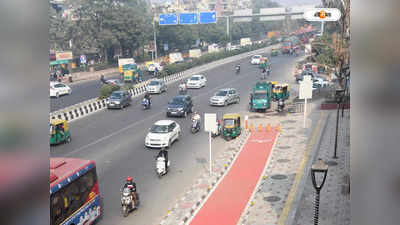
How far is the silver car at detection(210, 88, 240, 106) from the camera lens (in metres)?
31.1

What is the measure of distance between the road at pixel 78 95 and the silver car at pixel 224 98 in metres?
11.4

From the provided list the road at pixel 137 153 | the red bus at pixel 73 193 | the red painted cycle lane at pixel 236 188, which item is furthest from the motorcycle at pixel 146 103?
the red bus at pixel 73 193

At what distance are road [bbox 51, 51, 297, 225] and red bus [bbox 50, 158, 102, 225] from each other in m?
1.12

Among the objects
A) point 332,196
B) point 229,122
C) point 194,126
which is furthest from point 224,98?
point 332,196

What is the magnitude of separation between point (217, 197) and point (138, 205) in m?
2.63

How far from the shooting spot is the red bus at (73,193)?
9992mm

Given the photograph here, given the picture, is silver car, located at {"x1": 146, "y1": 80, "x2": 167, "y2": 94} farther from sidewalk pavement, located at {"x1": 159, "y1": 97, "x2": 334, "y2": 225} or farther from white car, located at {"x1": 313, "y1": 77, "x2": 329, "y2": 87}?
sidewalk pavement, located at {"x1": 159, "y1": 97, "x2": 334, "y2": 225}

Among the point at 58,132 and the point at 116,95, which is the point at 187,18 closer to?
the point at 116,95

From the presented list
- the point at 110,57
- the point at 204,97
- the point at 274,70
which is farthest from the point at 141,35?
the point at 204,97

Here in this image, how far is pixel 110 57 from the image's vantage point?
70812 mm

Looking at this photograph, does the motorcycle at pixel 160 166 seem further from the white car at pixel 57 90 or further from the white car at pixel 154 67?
the white car at pixel 154 67

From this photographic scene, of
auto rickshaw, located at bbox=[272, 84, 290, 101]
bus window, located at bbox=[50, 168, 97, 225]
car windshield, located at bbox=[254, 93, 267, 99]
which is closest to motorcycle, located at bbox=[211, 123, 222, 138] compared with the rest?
car windshield, located at bbox=[254, 93, 267, 99]

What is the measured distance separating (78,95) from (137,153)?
67.4ft

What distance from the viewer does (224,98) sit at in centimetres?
3128
